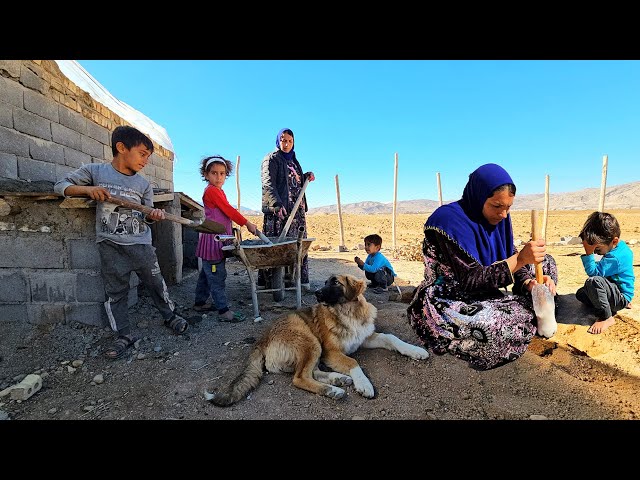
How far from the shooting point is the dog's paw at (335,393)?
2639 millimetres

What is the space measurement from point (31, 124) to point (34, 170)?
583 millimetres

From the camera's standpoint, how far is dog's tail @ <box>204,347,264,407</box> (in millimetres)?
2561

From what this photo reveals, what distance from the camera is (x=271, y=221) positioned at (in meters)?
5.50

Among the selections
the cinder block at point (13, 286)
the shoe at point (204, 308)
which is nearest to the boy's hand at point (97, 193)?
the cinder block at point (13, 286)

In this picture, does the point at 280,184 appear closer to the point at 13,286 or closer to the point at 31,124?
the point at 31,124

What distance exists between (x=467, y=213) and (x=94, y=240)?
378 centimetres

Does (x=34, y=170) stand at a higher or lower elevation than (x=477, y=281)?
higher

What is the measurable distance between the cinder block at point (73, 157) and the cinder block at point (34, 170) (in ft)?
1.12

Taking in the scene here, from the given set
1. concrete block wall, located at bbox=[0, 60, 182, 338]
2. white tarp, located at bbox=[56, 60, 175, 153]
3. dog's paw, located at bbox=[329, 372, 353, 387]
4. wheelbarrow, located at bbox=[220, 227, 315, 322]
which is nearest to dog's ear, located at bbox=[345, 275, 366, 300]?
dog's paw, located at bbox=[329, 372, 353, 387]

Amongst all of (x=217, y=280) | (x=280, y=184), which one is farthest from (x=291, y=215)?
(x=217, y=280)

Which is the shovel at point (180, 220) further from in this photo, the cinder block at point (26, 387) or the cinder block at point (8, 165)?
the cinder block at point (26, 387)

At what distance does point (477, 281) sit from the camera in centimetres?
210

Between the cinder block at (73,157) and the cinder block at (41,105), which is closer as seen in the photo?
the cinder block at (41,105)
